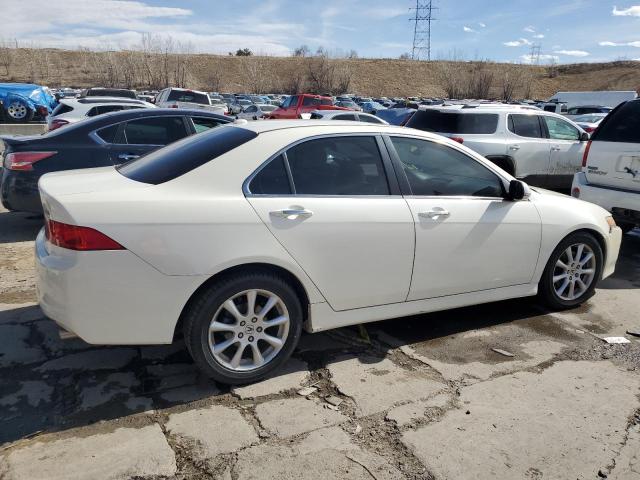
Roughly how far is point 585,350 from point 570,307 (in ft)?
2.66

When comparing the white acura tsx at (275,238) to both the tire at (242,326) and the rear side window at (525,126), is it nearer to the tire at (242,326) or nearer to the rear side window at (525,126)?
the tire at (242,326)

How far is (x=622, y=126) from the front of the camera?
636cm

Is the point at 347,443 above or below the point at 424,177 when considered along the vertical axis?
below

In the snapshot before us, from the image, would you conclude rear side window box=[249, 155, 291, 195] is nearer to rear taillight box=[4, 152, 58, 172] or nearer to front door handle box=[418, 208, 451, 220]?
front door handle box=[418, 208, 451, 220]

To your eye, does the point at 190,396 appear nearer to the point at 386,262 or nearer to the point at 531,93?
the point at 386,262

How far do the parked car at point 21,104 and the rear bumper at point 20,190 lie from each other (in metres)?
14.1

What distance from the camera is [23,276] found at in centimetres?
512

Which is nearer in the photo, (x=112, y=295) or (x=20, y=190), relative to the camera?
(x=112, y=295)

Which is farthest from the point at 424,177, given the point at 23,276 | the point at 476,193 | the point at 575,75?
the point at 575,75

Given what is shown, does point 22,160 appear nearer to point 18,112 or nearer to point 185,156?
point 185,156

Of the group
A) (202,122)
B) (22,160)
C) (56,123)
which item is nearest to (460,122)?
(202,122)

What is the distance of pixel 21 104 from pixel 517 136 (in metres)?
16.8

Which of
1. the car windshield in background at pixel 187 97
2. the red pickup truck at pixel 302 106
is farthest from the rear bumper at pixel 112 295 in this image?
the car windshield in background at pixel 187 97

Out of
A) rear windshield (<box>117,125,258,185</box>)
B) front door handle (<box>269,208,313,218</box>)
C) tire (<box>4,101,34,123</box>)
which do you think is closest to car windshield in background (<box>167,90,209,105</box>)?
tire (<box>4,101,34,123</box>)
